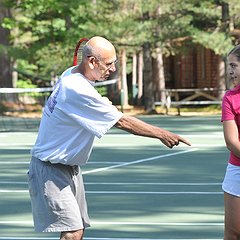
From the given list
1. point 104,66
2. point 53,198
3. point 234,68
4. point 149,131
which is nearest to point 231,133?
point 234,68

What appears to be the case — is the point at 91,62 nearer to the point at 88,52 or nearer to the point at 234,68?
the point at 88,52

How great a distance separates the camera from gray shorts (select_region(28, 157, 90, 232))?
7.80 m

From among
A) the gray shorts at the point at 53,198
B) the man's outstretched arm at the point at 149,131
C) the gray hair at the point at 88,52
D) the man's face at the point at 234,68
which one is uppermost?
the gray hair at the point at 88,52

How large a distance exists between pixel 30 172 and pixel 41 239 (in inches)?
133

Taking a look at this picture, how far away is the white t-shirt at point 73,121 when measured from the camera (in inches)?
299

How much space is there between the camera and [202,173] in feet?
58.9

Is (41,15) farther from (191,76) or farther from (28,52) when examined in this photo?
(191,76)

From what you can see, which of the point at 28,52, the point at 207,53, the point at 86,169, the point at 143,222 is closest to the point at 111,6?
the point at 28,52

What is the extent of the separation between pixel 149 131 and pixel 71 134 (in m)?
0.57

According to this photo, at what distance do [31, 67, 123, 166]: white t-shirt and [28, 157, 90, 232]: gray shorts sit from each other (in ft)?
0.36

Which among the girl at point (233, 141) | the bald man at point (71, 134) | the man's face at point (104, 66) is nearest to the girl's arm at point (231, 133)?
the girl at point (233, 141)

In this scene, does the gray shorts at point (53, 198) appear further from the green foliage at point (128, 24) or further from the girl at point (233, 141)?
the green foliage at point (128, 24)

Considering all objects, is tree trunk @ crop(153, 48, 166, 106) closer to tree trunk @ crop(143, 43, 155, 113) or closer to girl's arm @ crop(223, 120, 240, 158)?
tree trunk @ crop(143, 43, 155, 113)

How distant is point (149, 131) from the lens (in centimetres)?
753
